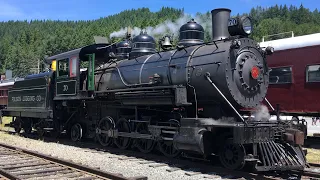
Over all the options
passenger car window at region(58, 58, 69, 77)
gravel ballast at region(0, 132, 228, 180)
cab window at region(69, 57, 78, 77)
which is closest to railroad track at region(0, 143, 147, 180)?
gravel ballast at region(0, 132, 228, 180)

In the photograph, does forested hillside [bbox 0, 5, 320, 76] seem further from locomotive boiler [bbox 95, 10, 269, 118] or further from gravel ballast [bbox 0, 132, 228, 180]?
locomotive boiler [bbox 95, 10, 269, 118]

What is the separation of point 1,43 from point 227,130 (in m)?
141

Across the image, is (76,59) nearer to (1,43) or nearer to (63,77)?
(63,77)

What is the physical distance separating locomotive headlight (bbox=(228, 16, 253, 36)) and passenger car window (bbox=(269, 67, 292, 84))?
4629mm

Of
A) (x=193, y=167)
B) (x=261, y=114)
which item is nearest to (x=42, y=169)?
(x=193, y=167)

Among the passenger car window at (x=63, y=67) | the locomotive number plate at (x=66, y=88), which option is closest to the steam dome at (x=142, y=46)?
the locomotive number plate at (x=66, y=88)

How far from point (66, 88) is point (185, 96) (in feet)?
20.1

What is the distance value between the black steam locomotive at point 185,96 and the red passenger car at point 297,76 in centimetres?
379

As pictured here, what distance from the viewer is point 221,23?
9383 mm

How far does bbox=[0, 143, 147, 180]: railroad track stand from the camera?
720 cm

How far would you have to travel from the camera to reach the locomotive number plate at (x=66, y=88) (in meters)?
12.9

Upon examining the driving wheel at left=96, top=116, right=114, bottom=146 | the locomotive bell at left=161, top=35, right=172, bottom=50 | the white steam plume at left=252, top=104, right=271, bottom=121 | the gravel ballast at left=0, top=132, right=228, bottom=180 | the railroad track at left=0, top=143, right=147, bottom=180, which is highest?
the locomotive bell at left=161, top=35, right=172, bottom=50

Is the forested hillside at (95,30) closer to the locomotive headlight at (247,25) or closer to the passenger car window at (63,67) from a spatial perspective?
the passenger car window at (63,67)

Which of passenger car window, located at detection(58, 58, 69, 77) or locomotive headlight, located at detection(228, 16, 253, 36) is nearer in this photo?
locomotive headlight, located at detection(228, 16, 253, 36)
